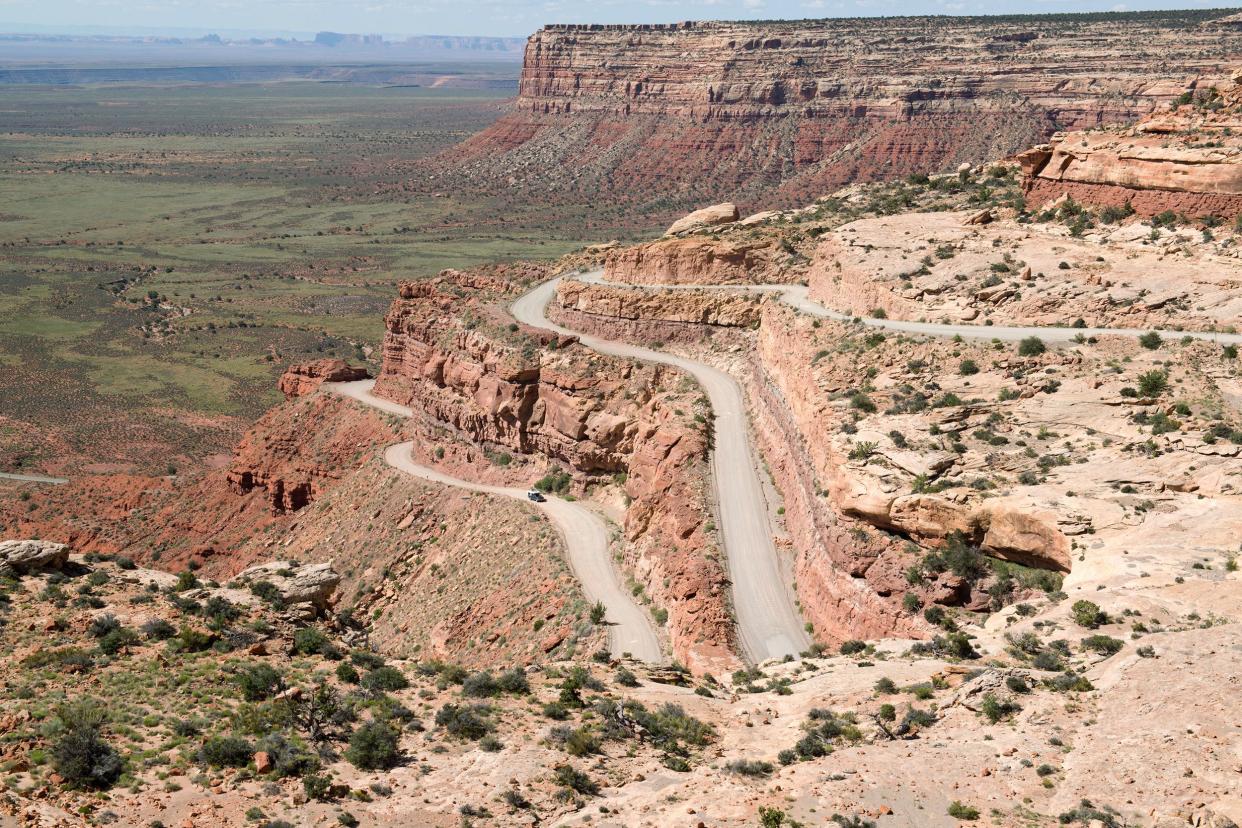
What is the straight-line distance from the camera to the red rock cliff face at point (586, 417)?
136ft

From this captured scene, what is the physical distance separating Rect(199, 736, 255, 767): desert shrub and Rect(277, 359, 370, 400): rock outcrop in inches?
2058

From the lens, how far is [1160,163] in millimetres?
48656

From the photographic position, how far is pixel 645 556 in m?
45.8

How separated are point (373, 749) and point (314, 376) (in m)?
54.6

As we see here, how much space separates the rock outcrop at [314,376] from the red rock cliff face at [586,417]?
5.20 m

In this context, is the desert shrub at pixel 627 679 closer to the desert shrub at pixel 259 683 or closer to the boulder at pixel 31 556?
the desert shrub at pixel 259 683

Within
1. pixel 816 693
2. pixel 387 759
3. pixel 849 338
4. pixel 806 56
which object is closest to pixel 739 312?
pixel 849 338

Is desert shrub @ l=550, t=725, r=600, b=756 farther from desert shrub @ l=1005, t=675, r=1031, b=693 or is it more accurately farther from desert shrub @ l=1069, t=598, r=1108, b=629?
desert shrub @ l=1069, t=598, r=1108, b=629

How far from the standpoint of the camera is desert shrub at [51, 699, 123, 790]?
23.1 metres

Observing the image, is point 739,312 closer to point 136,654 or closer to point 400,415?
point 400,415

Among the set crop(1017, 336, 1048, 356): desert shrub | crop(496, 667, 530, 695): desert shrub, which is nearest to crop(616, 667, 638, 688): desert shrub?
crop(496, 667, 530, 695): desert shrub

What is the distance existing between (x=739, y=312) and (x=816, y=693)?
3203 centimetres

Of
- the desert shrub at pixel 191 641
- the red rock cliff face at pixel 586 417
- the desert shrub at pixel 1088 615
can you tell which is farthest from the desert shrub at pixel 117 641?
the desert shrub at pixel 1088 615

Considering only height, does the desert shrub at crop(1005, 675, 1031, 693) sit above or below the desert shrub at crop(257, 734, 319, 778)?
above
